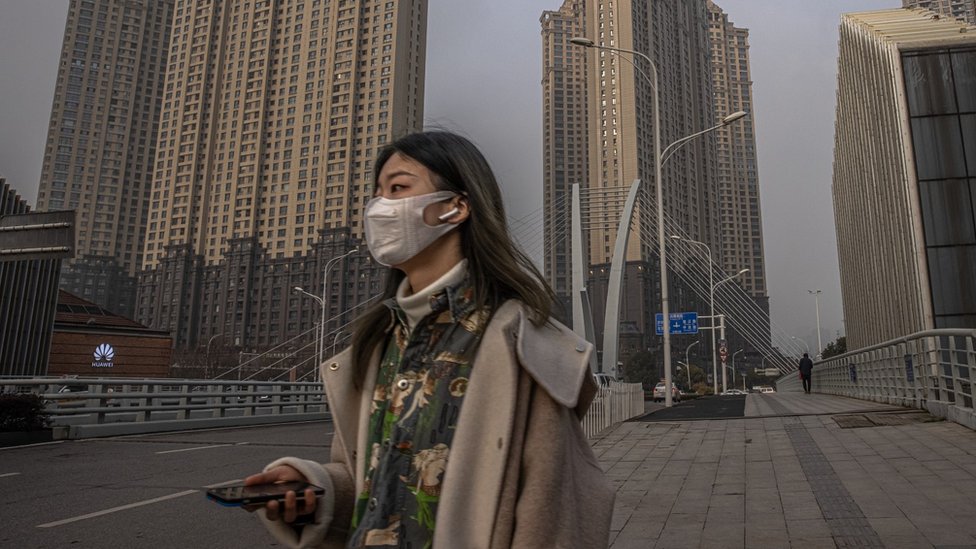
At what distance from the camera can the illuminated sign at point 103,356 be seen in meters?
37.7

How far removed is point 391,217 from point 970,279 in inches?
1033

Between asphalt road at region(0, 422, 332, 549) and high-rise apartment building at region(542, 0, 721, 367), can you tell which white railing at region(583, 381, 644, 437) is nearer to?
asphalt road at region(0, 422, 332, 549)

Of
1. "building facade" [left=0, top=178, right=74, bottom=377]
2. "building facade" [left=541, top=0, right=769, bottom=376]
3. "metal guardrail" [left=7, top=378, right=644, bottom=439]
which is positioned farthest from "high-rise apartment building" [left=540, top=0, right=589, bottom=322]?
"metal guardrail" [left=7, top=378, right=644, bottom=439]

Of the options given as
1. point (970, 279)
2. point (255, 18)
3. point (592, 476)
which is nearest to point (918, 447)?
point (592, 476)

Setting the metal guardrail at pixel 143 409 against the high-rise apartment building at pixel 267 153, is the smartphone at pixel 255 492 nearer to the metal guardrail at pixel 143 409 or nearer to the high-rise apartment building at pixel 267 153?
the metal guardrail at pixel 143 409

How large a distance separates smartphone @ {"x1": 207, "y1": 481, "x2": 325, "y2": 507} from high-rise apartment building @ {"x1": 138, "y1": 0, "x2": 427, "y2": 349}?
9246 cm

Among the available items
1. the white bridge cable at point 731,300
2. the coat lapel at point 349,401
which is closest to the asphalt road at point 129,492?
the coat lapel at point 349,401

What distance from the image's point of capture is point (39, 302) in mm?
25234

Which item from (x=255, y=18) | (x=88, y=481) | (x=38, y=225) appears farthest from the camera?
(x=255, y=18)

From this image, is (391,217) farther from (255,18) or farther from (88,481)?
(255,18)

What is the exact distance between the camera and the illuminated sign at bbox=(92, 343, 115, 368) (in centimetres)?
3769

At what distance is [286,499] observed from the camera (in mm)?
1524

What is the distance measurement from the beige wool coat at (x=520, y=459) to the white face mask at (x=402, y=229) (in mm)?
290

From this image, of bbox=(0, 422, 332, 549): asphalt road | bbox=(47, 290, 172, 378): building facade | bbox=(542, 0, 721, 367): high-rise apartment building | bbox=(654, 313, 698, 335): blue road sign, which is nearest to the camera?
bbox=(0, 422, 332, 549): asphalt road
